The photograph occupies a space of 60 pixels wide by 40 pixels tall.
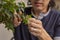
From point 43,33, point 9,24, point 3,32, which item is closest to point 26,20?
point 9,24

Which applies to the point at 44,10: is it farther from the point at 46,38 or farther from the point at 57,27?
the point at 46,38

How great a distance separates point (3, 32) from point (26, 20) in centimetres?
68

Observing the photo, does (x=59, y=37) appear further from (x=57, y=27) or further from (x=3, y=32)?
(x=3, y=32)

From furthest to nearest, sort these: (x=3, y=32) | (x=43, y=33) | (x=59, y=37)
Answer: (x=3, y=32) → (x=59, y=37) → (x=43, y=33)

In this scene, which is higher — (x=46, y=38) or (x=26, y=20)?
(x=26, y=20)

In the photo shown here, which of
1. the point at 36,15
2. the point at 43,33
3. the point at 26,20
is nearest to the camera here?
the point at 26,20

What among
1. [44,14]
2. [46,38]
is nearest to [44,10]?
[44,14]

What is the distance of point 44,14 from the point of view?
1160 mm

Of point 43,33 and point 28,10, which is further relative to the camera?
point 28,10

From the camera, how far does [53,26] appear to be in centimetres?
112

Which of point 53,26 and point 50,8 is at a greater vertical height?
point 50,8

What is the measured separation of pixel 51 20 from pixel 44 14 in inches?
2.5

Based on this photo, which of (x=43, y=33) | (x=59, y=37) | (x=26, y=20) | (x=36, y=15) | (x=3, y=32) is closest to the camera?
(x=26, y=20)

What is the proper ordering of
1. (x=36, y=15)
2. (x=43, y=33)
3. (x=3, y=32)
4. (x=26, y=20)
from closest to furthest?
(x=26, y=20) < (x=43, y=33) < (x=36, y=15) < (x=3, y=32)
